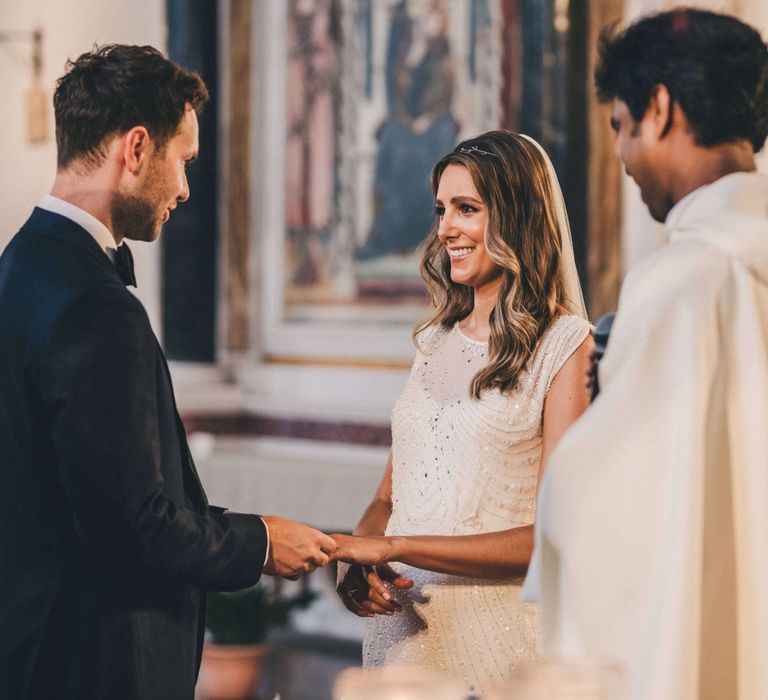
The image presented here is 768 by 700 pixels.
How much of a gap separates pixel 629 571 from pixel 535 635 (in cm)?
114

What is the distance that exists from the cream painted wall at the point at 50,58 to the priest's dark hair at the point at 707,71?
204 inches

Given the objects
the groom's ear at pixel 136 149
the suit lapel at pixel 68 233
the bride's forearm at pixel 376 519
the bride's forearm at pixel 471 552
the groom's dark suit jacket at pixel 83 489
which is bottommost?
the bride's forearm at pixel 376 519

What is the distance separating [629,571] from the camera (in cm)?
170

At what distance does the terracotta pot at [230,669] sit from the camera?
19.2ft

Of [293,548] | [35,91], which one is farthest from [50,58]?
[293,548]

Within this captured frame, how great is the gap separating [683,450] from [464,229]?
127cm

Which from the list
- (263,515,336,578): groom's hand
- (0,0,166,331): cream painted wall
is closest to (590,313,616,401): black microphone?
(263,515,336,578): groom's hand

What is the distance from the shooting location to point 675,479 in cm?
168

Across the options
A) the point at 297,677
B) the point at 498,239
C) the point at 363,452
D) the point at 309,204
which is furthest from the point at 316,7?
the point at 498,239

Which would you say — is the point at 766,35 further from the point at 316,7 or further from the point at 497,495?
the point at 316,7

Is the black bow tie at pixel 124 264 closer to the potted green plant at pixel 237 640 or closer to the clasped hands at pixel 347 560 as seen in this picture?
the clasped hands at pixel 347 560

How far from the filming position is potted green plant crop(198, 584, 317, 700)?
5.86 meters

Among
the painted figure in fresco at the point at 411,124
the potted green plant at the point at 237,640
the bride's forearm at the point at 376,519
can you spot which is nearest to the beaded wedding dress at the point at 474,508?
the bride's forearm at the point at 376,519

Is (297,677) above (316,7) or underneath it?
underneath
